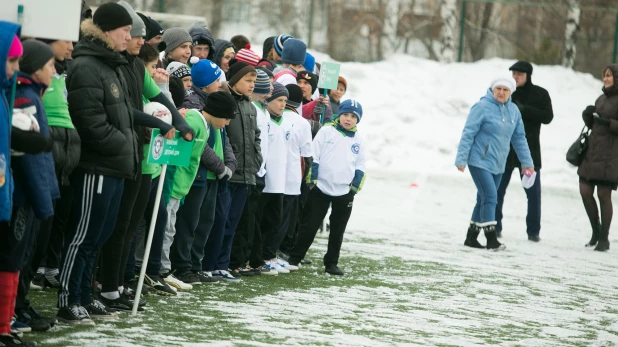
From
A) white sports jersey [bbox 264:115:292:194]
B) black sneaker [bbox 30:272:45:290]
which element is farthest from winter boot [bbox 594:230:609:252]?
black sneaker [bbox 30:272:45:290]

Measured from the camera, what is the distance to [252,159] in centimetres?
962

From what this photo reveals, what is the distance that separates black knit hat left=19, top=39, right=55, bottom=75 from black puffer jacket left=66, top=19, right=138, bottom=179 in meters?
0.59

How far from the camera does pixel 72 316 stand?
6922 millimetres

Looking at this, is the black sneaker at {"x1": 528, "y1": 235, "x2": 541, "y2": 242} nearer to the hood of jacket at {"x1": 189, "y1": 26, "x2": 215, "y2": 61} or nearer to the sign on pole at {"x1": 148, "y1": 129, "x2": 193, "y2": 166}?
the hood of jacket at {"x1": 189, "y1": 26, "x2": 215, "y2": 61}

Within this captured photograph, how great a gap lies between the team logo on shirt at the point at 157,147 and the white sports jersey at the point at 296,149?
308cm

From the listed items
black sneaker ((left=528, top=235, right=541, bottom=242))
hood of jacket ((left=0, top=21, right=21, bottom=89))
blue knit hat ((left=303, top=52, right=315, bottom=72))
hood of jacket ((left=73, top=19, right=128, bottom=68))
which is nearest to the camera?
hood of jacket ((left=0, top=21, right=21, bottom=89))

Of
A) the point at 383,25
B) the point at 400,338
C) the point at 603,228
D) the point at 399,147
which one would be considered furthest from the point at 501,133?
the point at 383,25

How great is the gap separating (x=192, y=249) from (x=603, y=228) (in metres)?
6.49

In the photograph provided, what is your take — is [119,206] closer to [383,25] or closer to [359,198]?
[359,198]

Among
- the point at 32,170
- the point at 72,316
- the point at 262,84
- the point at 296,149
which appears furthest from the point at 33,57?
the point at 296,149

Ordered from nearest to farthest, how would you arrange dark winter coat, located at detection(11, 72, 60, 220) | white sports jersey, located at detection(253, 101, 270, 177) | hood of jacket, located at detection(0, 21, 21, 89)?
1. hood of jacket, located at detection(0, 21, 21, 89)
2. dark winter coat, located at detection(11, 72, 60, 220)
3. white sports jersey, located at detection(253, 101, 270, 177)

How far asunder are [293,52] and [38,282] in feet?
15.7

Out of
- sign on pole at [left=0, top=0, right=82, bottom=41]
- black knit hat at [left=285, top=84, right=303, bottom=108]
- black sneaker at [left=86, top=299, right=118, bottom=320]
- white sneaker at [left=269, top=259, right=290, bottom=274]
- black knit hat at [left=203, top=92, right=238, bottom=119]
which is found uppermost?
sign on pole at [left=0, top=0, right=82, bottom=41]

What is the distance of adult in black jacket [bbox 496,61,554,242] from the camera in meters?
14.5
